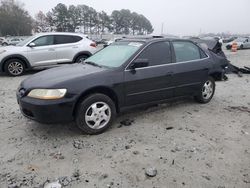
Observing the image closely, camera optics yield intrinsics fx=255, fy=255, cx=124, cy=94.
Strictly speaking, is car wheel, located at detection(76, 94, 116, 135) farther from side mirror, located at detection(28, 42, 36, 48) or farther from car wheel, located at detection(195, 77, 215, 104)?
side mirror, located at detection(28, 42, 36, 48)

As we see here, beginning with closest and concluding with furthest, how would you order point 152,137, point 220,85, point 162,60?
point 152,137, point 162,60, point 220,85

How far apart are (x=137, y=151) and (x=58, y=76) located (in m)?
1.75

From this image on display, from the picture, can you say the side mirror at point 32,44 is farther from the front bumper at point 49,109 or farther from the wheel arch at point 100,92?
the wheel arch at point 100,92

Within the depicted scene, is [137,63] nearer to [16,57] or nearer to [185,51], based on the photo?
[185,51]

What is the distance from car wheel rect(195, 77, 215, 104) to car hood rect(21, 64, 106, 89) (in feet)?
8.28

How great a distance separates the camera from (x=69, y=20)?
71.8 meters

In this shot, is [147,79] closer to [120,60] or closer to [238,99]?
[120,60]

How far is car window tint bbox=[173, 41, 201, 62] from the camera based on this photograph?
17.0ft

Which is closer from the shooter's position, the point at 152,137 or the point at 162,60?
the point at 152,137

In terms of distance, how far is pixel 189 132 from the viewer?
4332mm

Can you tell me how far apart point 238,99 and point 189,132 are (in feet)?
9.19

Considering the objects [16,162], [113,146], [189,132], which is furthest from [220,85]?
[16,162]

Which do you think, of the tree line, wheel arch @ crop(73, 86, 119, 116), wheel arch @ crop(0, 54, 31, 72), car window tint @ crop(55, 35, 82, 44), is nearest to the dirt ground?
wheel arch @ crop(73, 86, 119, 116)

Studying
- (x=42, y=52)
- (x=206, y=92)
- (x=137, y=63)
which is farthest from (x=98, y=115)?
(x=42, y=52)
